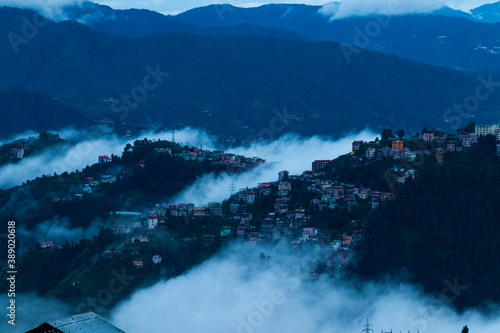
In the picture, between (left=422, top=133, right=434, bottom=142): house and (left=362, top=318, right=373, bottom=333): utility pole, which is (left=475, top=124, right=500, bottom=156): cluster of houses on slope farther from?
(left=362, top=318, right=373, bottom=333): utility pole

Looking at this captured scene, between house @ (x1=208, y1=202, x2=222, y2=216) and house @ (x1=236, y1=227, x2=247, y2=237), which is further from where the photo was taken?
house @ (x1=208, y1=202, x2=222, y2=216)

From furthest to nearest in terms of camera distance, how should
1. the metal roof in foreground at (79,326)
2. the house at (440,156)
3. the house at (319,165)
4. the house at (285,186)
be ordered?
the house at (319,165) → the house at (285,186) → the house at (440,156) → the metal roof in foreground at (79,326)

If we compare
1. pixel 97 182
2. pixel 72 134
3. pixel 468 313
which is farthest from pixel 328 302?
pixel 72 134

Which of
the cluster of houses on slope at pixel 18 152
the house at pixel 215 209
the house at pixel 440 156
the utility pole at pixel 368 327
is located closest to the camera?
the utility pole at pixel 368 327

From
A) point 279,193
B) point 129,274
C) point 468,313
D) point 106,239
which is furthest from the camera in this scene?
point 279,193

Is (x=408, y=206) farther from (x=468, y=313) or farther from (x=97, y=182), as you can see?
(x=97, y=182)

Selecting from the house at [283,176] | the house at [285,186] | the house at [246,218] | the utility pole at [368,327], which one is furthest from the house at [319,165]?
the utility pole at [368,327]

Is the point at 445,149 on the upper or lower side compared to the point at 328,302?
upper

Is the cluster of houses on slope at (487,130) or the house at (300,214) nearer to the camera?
the house at (300,214)

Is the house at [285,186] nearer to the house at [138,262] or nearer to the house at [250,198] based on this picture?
the house at [250,198]

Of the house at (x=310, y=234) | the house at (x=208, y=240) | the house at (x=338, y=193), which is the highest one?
the house at (x=338, y=193)

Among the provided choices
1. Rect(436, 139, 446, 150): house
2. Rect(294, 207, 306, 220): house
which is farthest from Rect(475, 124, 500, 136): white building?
Rect(294, 207, 306, 220): house
